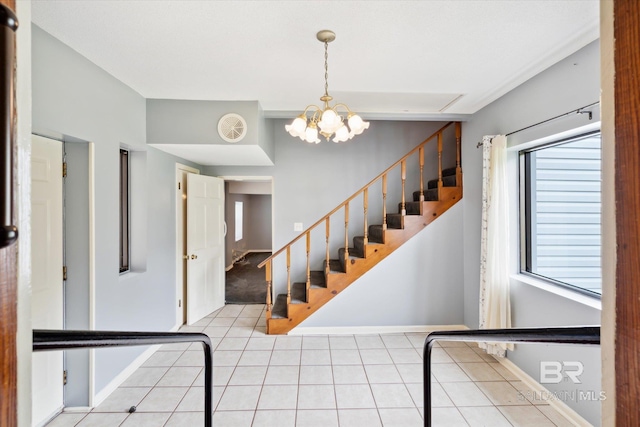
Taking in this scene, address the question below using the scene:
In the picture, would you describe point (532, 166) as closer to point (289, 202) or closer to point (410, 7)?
point (410, 7)

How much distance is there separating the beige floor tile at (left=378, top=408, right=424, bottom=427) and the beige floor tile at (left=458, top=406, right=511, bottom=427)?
351 millimetres

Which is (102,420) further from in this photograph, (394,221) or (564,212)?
(564,212)

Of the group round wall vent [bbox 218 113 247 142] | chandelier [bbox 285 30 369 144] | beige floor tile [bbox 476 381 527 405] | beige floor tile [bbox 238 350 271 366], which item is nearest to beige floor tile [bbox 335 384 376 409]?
beige floor tile [bbox 238 350 271 366]

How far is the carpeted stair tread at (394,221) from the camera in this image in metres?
4.07

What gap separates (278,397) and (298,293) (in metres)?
1.66

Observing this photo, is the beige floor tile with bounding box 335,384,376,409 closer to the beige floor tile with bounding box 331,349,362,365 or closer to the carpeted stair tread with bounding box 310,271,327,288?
the beige floor tile with bounding box 331,349,362,365

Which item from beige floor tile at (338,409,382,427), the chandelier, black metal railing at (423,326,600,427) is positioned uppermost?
the chandelier

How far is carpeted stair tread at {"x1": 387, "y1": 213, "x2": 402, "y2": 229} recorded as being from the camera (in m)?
4.07

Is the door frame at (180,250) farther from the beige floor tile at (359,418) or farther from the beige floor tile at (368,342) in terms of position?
the beige floor tile at (359,418)

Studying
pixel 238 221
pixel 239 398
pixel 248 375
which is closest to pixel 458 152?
pixel 248 375

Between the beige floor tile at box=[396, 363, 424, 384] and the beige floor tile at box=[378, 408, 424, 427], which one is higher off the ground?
the beige floor tile at box=[396, 363, 424, 384]

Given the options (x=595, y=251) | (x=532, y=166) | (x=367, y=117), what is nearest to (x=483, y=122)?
(x=532, y=166)

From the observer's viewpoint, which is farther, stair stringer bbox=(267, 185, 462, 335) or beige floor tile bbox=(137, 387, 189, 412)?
stair stringer bbox=(267, 185, 462, 335)

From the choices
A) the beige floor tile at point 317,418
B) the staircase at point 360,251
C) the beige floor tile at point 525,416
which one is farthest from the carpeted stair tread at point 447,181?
the beige floor tile at point 317,418
